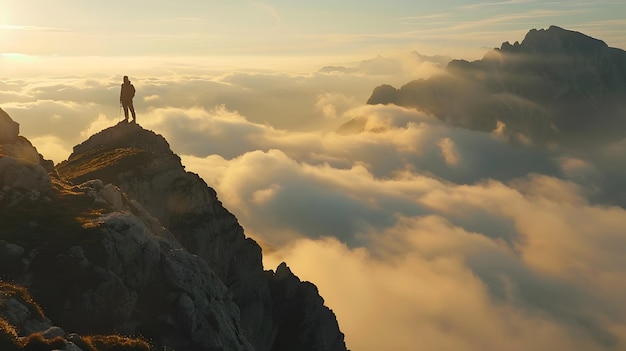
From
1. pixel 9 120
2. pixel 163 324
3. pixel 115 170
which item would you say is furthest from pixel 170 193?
pixel 163 324

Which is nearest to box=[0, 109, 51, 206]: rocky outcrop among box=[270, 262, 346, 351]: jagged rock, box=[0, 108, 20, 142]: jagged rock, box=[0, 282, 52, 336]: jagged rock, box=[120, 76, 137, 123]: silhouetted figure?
box=[0, 108, 20, 142]: jagged rock

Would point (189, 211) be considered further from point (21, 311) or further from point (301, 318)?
point (21, 311)

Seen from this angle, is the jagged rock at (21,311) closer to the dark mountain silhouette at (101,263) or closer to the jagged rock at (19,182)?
the dark mountain silhouette at (101,263)

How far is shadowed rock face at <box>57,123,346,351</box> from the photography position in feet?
219

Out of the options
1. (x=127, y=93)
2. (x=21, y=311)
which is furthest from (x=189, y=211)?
(x=21, y=311)

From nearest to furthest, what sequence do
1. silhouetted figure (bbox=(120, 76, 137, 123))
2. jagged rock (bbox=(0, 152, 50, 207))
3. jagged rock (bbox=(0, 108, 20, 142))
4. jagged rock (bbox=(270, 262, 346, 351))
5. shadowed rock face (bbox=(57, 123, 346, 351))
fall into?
jagged rock (bbox=(0, 152, 50, 207)) → jagged rock (bbox=(0, 108, 20, 142)) → shadowed rock face (bbox=(57, 123, 346, 351)) → silhouetted figure (bbox=(120, 76, 137, 123)) → jagged rock (bbox=(270, 262, 346, 351))

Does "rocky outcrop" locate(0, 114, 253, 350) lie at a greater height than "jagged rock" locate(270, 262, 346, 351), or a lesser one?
greater

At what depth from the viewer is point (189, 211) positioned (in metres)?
71.4

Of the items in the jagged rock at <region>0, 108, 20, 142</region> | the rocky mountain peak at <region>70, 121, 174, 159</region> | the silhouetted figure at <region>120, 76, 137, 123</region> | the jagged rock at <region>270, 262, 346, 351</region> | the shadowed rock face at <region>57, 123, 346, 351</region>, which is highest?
the silhouetted figure at <region>120, 76, 137, 123</region>

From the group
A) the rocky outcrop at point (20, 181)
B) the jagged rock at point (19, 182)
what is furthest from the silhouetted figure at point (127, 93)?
the jagged rock at point (19, 182)

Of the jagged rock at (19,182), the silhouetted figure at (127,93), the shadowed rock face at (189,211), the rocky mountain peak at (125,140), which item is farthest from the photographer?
the rocky mountain peak at (125,140)

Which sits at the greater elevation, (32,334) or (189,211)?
(32,334)

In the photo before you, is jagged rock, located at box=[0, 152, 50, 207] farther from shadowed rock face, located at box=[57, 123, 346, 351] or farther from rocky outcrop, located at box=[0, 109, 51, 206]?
shadowed rock face, located at box=[57, 123, 346, 351]

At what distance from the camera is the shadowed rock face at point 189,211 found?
219 feet
